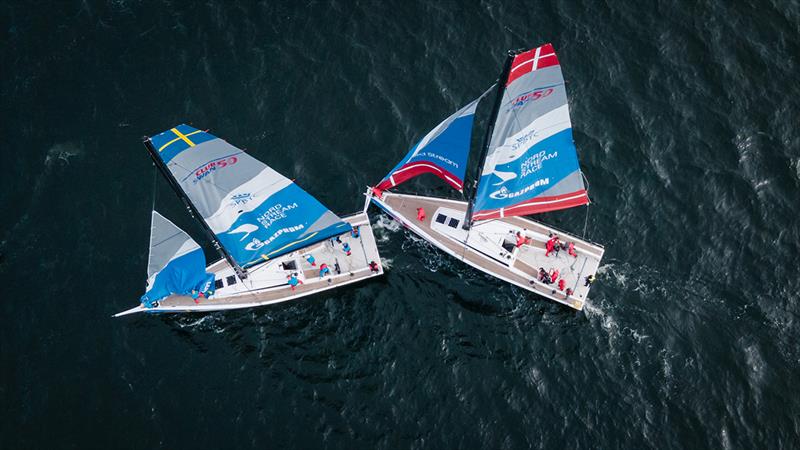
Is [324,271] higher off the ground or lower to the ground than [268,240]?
lower

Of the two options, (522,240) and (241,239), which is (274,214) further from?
(522,240)

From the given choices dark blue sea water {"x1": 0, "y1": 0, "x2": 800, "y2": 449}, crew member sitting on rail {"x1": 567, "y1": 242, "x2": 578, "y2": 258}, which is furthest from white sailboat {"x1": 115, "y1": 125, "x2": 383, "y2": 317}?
crew member sitting on rail {"x1": 567, "y1": 242, "x2": 578, "y2": 258}

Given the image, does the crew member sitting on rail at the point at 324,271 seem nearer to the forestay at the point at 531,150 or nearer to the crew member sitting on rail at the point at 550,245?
the forestay at the point at 531,150

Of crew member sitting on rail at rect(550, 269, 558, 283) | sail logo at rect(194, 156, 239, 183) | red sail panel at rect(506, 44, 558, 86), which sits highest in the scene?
sail logo at rect(194, 156, 239, 183)

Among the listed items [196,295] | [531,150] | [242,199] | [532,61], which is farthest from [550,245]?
[196,295]

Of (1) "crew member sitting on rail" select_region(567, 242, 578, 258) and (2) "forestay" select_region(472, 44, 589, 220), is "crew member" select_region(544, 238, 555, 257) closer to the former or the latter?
(1) "crew member sitting on rail" select_region(567, 242, 578, 258)

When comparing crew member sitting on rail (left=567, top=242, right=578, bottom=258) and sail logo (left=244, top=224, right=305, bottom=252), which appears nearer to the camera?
sail logo (left=244, top=224, right=305, bottom=252)

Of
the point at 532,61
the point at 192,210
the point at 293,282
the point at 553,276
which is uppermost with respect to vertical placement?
the point at 532,61
